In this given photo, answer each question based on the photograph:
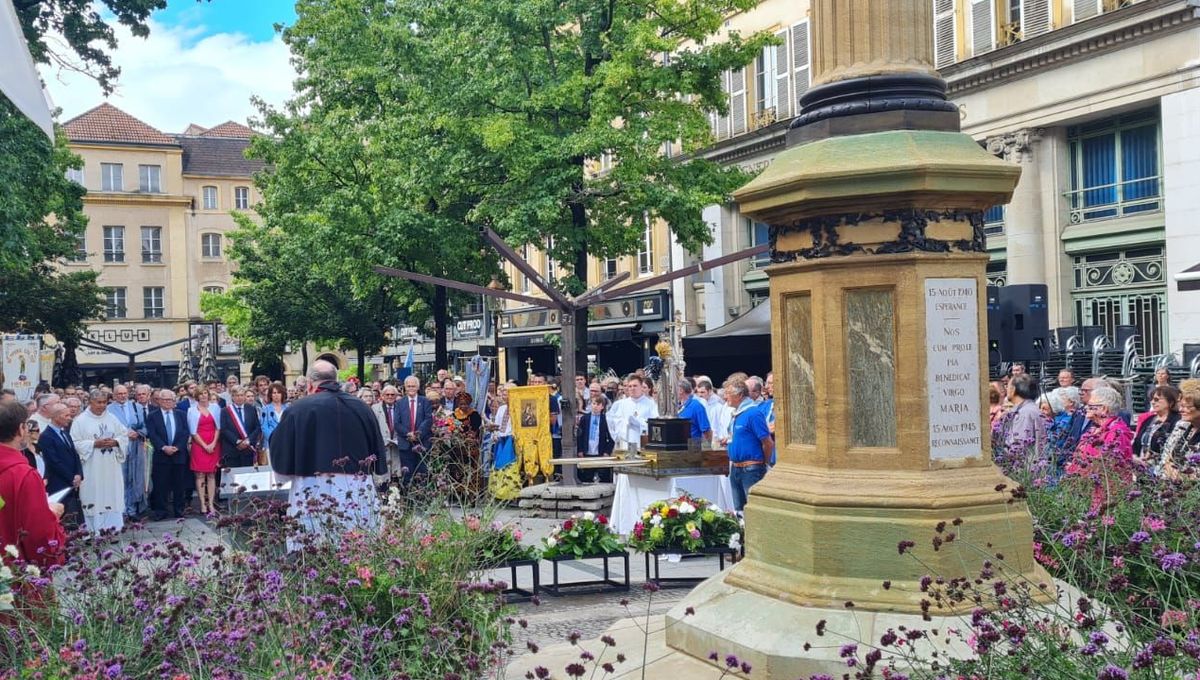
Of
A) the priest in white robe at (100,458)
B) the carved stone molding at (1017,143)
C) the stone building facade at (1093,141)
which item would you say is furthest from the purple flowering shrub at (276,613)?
the carved stone molding at (1017,143)

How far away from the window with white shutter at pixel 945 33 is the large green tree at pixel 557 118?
424 centimetres

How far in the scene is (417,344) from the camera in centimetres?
5912

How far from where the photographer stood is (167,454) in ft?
57.6

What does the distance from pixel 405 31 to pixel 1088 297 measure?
15.6m

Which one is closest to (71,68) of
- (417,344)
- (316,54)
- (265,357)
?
(316,54)

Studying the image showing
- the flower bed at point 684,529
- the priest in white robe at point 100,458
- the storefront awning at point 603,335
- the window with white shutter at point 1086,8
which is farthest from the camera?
the storefront awning at point 603,335

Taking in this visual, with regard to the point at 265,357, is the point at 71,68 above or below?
above

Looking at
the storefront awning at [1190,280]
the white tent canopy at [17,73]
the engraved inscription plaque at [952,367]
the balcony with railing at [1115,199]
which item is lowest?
the engraved inscription plaque at [952,367]

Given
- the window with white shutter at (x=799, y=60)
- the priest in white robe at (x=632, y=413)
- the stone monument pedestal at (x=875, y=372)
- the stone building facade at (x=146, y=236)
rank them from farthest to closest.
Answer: the stone building facade at (x=146, y=236) < the window with white shutter at (x=799, y=60) < the priest in white robe at (x=632, y=413) < the stone monument pedestal at (x=875, y=372)

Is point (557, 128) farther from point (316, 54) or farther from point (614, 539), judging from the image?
point (614, 539)

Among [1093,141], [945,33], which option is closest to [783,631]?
[1093,141]

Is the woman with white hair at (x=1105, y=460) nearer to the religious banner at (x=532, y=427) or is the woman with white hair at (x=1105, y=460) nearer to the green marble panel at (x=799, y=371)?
the green marble panel at (x=799, y=371)

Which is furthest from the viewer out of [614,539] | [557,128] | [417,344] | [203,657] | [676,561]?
[417,344]

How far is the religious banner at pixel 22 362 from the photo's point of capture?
24125 mm
